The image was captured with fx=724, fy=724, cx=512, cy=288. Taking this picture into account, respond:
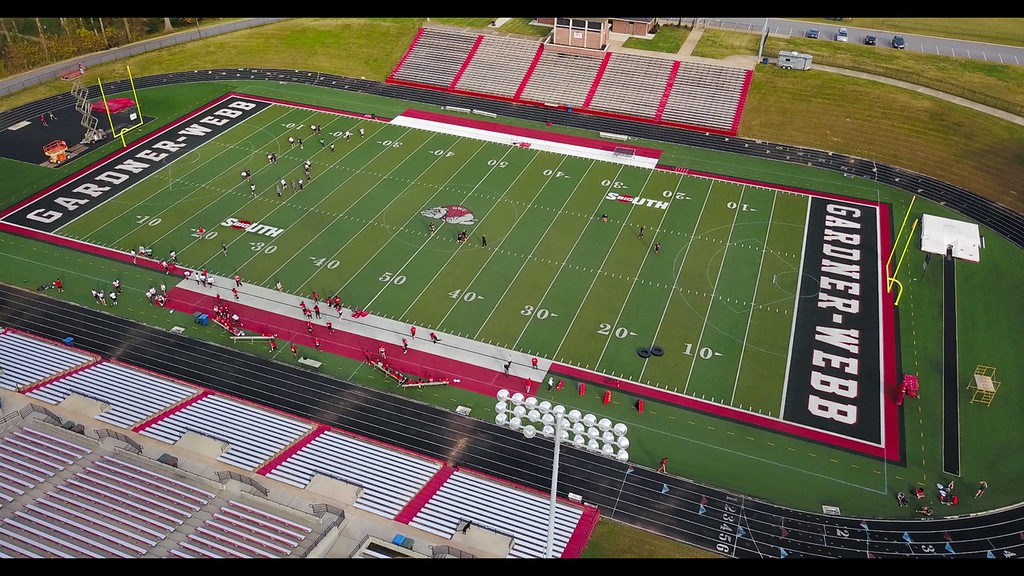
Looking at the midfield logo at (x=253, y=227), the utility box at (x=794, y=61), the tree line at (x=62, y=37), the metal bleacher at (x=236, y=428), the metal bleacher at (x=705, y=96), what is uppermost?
the tree line at (x=62, y=37)

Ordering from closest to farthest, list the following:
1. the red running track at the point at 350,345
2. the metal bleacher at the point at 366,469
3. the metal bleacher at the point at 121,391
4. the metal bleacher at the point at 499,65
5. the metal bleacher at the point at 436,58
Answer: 1. the metal bleacher at the point at 366,469
2. the metal bleacher at the point at 121,391
3. the red running track at the point at 350,345
4. the metal bleacher at the point at 499,65
5. the metal bleacher at the point at 436,58

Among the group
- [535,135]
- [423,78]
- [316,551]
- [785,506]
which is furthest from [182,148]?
[785,506]

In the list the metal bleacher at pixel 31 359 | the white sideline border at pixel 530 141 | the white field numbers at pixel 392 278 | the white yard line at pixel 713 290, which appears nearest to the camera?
the metal bleacher at pixel 31 359

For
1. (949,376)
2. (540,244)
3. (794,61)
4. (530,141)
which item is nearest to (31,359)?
(540,244)

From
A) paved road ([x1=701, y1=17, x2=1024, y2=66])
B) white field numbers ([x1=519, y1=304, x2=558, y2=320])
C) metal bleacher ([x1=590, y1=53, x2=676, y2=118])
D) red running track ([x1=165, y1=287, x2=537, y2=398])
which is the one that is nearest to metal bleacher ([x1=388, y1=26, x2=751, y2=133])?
metal bleacher ([x1=590, y1=53, x2=676, y2=118])

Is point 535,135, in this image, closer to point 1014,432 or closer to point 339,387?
point 339,387

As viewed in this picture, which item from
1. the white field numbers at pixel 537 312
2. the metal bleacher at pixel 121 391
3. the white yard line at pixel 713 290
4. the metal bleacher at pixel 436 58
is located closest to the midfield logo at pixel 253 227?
the metal bleacher at pixel 121 391

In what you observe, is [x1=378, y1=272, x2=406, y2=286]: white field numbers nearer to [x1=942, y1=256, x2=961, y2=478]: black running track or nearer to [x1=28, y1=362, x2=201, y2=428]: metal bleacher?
[x1=28, y1=362, x2=201, y2=428]: metal bleacher

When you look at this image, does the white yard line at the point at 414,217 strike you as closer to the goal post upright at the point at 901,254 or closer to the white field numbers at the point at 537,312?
the white field numbers at the point at 537,312
